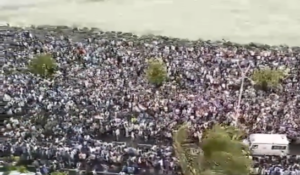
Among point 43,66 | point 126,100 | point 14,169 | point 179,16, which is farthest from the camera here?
point 179,16

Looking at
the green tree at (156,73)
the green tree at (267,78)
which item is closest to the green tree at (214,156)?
the green tree at (156,73)

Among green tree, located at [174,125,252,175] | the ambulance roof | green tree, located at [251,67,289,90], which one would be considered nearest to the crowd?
green tree, located at [251,67,289,90]

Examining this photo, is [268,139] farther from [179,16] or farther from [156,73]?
[179,16]

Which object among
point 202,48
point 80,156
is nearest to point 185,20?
point 202,48

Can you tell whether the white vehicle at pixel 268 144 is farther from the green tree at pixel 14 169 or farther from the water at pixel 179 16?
the water at pixel 179 16

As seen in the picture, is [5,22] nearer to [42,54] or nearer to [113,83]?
[42,54]

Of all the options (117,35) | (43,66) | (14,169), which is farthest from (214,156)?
(117,35)
